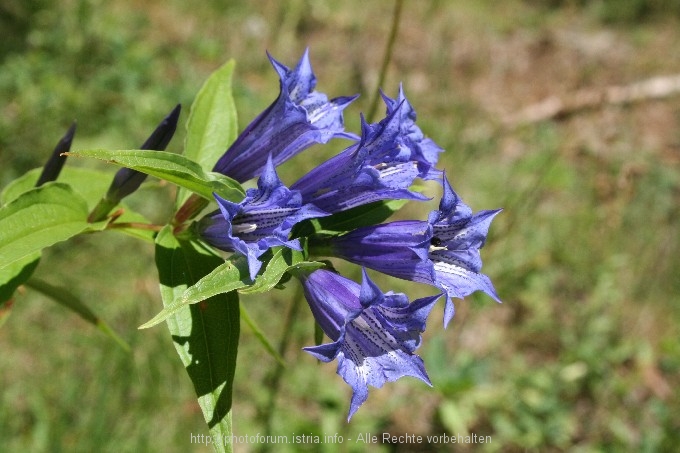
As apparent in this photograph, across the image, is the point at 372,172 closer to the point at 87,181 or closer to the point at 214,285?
the point at 214,285

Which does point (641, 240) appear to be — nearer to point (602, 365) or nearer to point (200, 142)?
point (602, 365)

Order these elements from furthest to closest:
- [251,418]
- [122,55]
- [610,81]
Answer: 1. [610,81]
2. [122,55]
3. [251,418]

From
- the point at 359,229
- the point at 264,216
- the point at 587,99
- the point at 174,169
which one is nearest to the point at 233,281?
the point at 264,216

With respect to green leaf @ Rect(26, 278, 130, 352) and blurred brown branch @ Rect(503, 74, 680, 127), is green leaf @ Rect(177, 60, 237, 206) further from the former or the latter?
blurred brown branch @ Rect(503, 74, 680, 127)

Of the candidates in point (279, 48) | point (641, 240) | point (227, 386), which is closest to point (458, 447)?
point (641, 240)

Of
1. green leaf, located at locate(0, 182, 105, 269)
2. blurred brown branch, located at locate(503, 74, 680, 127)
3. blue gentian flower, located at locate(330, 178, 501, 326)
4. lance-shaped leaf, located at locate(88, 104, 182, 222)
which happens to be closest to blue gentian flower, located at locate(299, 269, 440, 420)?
blue gentian flower, located at locate(330, 178, 501, 326)

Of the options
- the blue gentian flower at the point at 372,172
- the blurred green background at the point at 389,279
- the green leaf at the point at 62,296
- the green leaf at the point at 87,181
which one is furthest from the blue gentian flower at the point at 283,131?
the blurred green background at the point at 389,279

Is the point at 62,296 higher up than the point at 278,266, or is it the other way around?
the point at 278,266
